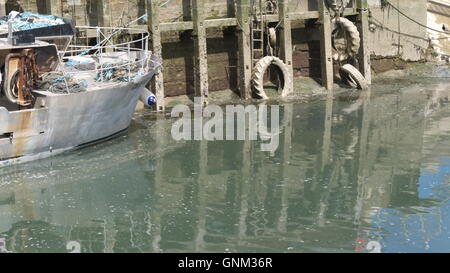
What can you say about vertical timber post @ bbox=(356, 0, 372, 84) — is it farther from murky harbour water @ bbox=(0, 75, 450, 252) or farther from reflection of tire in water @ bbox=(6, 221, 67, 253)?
reflection of tire in water @ bbox=(6, 221, 67, 253)

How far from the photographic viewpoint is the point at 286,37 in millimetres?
23438

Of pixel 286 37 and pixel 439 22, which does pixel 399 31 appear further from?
pixel 286 37

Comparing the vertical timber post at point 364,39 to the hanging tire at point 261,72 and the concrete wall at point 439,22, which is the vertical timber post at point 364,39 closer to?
the hanging tire at point 261,72

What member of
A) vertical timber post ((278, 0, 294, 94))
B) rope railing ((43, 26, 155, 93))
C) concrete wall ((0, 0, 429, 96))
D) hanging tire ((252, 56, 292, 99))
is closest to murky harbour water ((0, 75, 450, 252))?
rope railing ((43, 26, 155, 93))

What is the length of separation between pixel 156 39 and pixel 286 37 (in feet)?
12.9

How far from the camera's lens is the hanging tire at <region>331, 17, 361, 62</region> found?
24.4 m

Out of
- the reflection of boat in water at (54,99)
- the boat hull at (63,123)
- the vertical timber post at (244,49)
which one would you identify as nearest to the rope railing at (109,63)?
the reflection of boat in water at (54,99)

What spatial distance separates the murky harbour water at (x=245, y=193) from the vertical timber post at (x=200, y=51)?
6.82ft

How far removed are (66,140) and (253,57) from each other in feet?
23.5

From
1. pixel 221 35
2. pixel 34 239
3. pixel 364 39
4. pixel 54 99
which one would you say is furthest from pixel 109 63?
pixel 364 39

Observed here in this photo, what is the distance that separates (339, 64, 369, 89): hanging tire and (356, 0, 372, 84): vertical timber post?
33cm

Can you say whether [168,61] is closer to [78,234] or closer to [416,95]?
[416,95]

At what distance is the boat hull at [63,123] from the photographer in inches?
676
